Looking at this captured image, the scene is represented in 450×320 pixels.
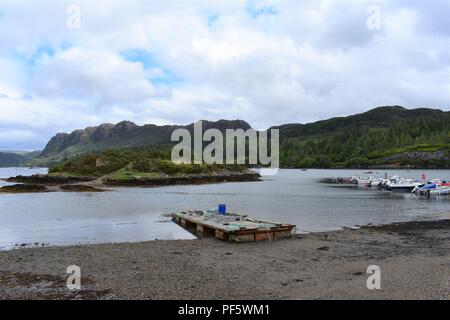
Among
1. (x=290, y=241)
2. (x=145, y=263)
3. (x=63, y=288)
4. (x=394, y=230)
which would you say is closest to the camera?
(x=63, y=288)

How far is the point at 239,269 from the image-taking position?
19531 millimetres

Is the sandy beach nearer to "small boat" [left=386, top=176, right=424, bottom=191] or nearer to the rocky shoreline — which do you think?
"small boat" [left=386, top=176, right=424, bottom=191]

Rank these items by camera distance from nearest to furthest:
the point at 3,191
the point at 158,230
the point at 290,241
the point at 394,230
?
the point at 290,241, the point at 394,230, the point at 158,230, the point at 3,191

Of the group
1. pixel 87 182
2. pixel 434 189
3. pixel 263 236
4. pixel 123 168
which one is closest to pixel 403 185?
pixel 434 189

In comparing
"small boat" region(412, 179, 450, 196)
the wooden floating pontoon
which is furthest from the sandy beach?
"small boat" region(412, 179, 450, 196)

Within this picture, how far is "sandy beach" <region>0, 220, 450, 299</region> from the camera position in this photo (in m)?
15.6

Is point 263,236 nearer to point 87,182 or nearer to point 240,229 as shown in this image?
point 240,229

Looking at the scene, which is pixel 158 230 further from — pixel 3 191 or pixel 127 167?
pixel 127 167

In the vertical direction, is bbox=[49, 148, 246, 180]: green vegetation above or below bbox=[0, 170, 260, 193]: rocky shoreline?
above

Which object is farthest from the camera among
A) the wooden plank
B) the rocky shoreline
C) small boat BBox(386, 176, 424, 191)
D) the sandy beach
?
the rocky shoreline

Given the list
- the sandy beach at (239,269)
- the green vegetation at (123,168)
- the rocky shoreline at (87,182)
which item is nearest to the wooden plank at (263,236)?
the sandy beach at (239,269)

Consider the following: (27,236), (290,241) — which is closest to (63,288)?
(290,241)
